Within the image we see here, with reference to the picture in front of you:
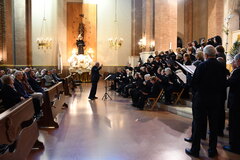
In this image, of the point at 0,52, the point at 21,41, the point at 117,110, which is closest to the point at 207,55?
the point at 117,110

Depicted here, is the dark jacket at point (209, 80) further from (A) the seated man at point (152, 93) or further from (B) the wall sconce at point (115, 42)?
(B) the wall sconce at point (115, 42)

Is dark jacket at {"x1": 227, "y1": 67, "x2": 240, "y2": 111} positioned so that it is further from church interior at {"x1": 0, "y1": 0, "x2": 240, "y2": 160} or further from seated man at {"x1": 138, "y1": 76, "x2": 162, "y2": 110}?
seated man at {"x1": 138, "y1": 76, "x2": 162, "y2": 110}

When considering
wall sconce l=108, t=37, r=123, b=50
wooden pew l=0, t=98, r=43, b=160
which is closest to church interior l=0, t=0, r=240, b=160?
wooden pew l=0, t=98, r=43, b=160

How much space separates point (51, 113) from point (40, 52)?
47.2 feet

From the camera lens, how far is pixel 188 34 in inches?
829

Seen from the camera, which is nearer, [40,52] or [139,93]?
[139,93]

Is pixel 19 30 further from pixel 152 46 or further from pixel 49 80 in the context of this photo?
pixel 152 46

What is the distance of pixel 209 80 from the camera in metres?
3.85

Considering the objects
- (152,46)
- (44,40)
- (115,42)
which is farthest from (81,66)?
(152,46)

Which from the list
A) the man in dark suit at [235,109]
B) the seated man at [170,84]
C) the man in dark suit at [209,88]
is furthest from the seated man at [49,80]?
the man in dark suit at [235,109]

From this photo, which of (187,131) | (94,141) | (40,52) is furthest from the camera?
(40,52)

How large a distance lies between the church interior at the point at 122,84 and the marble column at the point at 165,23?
63 millimetres

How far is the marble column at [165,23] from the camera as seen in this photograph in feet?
50.2

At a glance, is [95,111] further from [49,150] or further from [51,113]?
[49,150]
